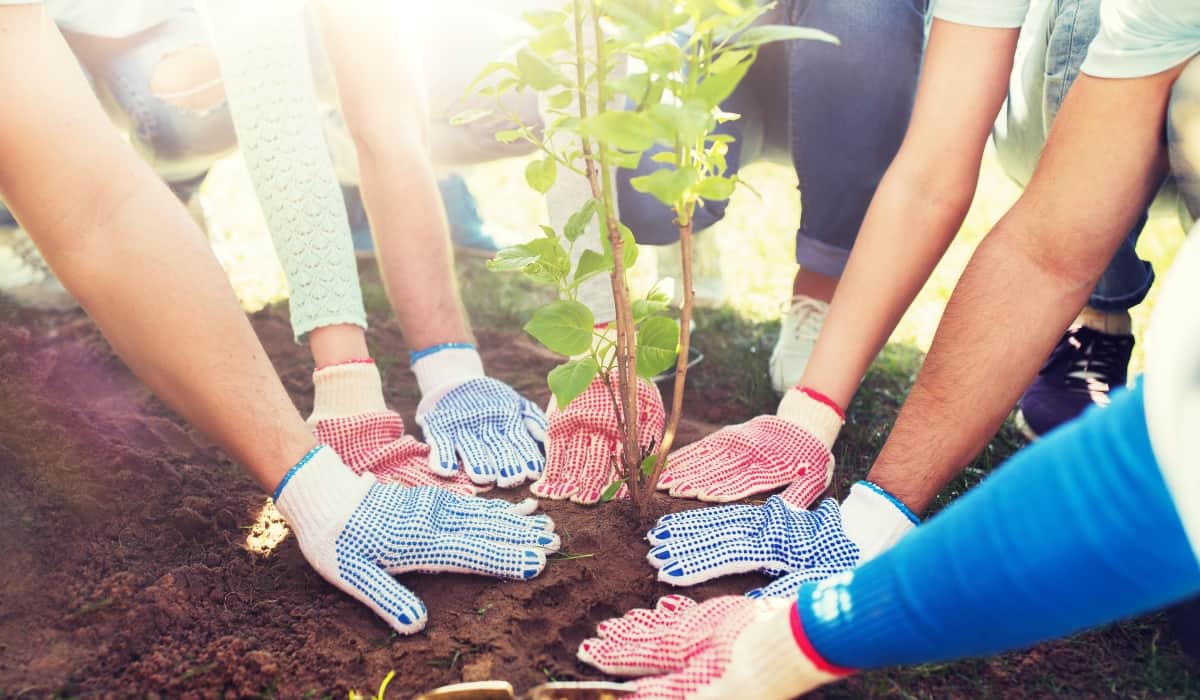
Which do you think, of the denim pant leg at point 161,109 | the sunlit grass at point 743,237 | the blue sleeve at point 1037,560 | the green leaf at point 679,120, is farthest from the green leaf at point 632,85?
the denim pant leg at point 161,109

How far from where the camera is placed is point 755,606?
1228 millimetres

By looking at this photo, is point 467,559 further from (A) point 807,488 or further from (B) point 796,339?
(B) point 796,339

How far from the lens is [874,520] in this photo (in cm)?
150

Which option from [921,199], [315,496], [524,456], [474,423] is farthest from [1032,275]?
[315,496]

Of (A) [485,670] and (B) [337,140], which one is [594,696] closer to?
(A) [485,670]

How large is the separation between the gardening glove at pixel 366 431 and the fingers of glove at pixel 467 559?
0.26 meters

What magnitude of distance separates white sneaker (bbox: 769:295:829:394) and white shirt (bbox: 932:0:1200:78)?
1.00 m

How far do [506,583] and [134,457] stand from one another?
0.80 m

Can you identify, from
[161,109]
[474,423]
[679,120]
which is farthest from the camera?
[161,109]

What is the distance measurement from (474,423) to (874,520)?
800mm

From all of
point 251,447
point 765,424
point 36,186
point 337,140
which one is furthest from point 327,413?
point 337,140

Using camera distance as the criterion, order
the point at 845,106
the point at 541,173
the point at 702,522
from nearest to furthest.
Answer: the point at 541,173
the point at 702,522
the point at 845,106

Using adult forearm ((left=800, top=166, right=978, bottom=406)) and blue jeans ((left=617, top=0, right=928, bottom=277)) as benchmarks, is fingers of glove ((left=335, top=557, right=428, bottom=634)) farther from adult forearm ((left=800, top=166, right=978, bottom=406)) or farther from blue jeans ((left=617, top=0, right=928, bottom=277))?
blue jeans ((left=617, top=0, right=928, bottom=277))

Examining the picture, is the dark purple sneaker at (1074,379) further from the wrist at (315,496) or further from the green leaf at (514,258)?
the wrist at (315,496)
